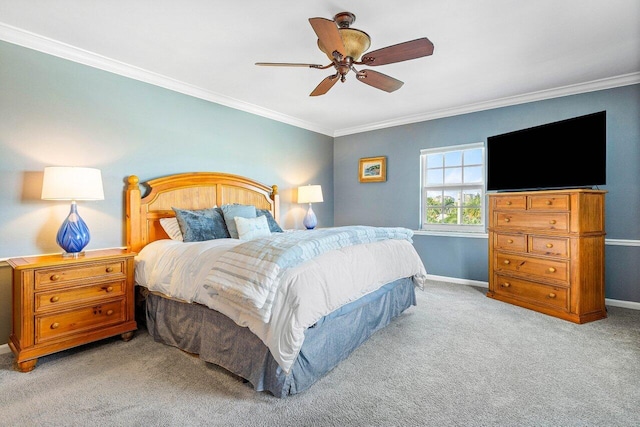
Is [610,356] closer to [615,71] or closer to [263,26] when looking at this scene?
[615,71]

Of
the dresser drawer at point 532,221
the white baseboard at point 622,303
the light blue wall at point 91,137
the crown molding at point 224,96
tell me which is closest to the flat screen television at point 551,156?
the dresser drawer at point 532,221

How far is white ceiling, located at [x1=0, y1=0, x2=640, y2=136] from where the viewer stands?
7.04ft

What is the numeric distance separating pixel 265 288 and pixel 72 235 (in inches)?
69.1

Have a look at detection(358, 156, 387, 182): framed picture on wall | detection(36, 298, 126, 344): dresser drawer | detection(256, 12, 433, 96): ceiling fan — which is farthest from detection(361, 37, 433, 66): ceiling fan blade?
detection(358, 156, 387, 182): framed picture on wall

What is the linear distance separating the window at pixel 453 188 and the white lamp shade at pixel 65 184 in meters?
4.11

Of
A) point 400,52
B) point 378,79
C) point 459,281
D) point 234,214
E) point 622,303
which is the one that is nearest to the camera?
point 400,52

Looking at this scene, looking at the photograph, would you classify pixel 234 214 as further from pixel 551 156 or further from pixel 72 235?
pixel 551 156

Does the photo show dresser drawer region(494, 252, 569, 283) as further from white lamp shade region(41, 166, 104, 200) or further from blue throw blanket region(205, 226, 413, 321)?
white lamp shade region(41, 166, 104, 200)

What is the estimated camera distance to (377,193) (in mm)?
5184

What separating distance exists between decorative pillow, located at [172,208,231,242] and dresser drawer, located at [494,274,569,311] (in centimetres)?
313

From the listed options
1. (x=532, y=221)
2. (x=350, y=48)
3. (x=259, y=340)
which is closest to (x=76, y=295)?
(x=259, y=340)

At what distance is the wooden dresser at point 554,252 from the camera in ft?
9.82

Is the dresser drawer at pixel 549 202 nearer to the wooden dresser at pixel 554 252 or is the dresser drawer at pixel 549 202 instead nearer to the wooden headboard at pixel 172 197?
the wooden dresser at pixel 554 252

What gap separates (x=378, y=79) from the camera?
2.56 meters
